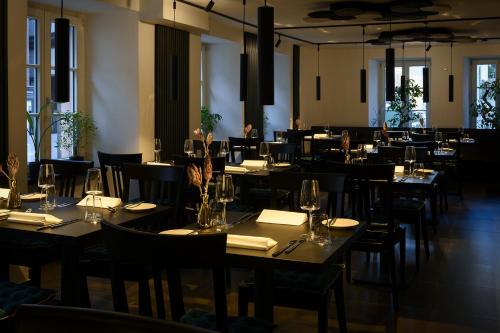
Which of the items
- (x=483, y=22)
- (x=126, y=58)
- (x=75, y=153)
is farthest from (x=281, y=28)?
(x=75, y=153)

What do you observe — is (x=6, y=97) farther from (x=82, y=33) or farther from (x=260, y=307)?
(x=260, y=307)

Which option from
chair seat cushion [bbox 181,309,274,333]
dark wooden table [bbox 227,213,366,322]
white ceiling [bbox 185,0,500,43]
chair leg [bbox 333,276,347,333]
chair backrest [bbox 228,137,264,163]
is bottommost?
chair leg [bbox 333,276,347,333]

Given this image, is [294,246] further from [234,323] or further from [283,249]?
[234,323]

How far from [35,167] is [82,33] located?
2781 mm

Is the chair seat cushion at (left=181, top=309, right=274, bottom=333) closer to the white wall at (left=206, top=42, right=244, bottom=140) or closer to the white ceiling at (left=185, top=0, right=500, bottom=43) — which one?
the white ceiling at (left=185, top=0, right=500, bottom=43)

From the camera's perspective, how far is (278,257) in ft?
8.73

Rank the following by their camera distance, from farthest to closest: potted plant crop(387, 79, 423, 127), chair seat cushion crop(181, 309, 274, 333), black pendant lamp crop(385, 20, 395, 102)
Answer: potted plant crop(387, 79, 423, 127) → black pendant lamp crop(385, 20, 395, 102) → chair seat cushion crop(181, 309, 274, 333)

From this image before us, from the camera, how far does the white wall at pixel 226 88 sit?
11.5 metres

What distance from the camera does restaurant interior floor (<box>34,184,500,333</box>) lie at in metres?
4.18

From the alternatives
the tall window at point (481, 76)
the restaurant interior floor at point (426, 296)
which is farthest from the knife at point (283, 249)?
the tall window at point (481, 76)

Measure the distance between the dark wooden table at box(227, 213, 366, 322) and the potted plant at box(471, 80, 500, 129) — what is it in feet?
38.5

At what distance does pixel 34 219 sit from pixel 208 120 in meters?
7.63

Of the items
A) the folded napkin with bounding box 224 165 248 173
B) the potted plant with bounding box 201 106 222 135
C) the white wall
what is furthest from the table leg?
the white wall

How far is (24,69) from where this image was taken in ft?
17.7
